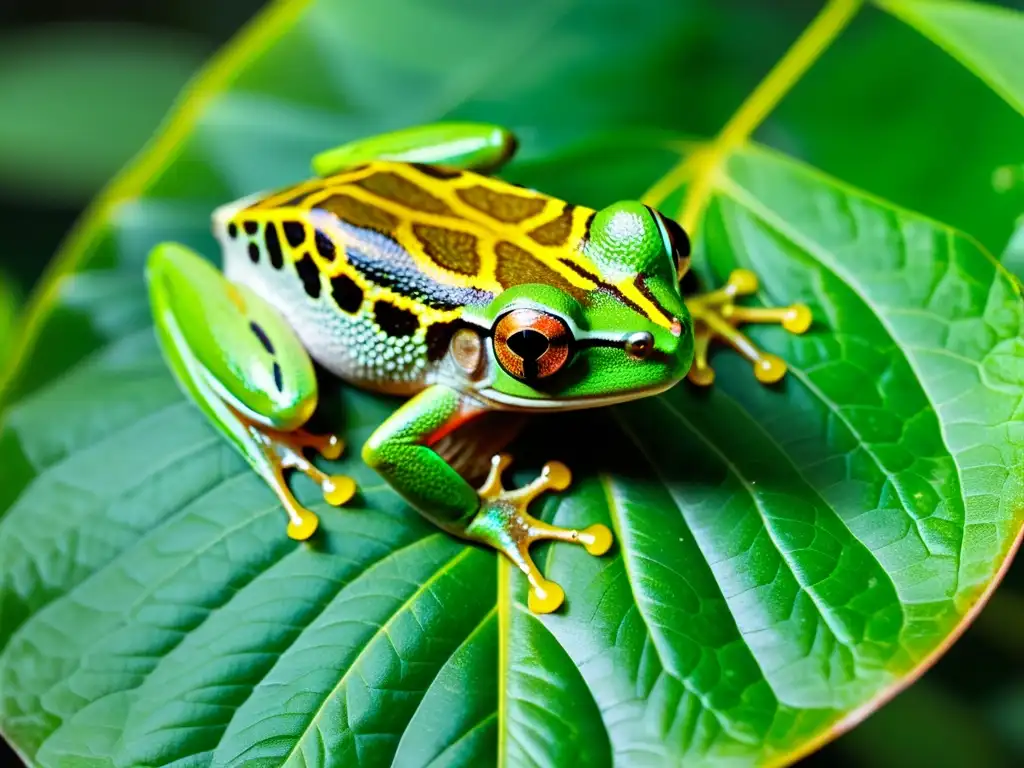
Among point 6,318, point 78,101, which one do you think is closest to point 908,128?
point 6,318

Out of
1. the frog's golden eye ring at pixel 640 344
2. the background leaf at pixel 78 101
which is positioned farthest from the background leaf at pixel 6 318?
the frog's golden eye ring at pixel 640 344

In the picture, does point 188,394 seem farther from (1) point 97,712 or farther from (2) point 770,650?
(2) point 770,650

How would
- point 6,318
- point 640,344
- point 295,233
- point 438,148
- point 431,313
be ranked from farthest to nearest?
1. point 6,318
2. point 438,148
3. point 295,233
4. point 431,313
5. point 640,344

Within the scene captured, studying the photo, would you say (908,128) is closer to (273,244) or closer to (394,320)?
(394,320)

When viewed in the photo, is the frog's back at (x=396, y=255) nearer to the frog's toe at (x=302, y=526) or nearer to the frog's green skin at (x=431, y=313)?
the frog's green skin at (x=431, y=313)

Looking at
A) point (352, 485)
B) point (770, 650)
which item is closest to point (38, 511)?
point (352, 485)
